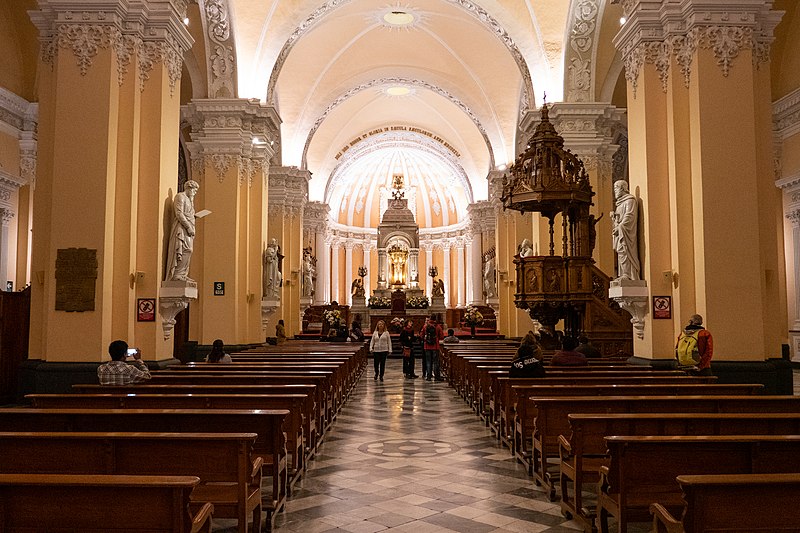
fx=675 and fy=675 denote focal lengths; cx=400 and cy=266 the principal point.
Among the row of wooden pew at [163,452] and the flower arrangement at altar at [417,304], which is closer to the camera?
the row of wooden pew at [163,452]

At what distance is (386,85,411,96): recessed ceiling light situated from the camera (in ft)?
84.8

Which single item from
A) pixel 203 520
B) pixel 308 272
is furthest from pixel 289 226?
pixel 203 520

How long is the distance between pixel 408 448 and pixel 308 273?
19118mm

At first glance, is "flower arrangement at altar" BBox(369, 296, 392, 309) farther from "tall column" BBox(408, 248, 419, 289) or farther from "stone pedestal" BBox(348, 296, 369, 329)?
"tall column" BBox(408, 248, 419, 289)

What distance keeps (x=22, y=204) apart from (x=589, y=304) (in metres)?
12.4

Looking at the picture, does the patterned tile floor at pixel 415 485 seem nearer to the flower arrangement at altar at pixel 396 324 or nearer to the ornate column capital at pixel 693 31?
the ornate column capital at pixel 693 31

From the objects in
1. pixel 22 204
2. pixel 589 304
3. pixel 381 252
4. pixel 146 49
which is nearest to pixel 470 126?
pixel 381 252

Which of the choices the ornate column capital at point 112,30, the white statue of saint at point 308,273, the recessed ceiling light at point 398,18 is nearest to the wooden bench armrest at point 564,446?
the ornate column capital at point 112,30

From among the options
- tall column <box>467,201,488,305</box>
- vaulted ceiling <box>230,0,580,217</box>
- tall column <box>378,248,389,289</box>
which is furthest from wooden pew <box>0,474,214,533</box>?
tall column <box>378,248,389,289</box>

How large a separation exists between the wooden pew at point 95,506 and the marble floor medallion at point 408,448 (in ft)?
14.7

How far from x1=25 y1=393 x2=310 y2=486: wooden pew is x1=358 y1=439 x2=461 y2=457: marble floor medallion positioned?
171 cm

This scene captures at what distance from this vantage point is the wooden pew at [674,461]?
3.67 metres

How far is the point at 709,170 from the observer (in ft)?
28.4

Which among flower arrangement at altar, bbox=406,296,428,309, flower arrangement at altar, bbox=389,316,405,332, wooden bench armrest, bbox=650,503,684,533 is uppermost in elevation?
flower arrangement at altar, bbox=406,296,428,309
